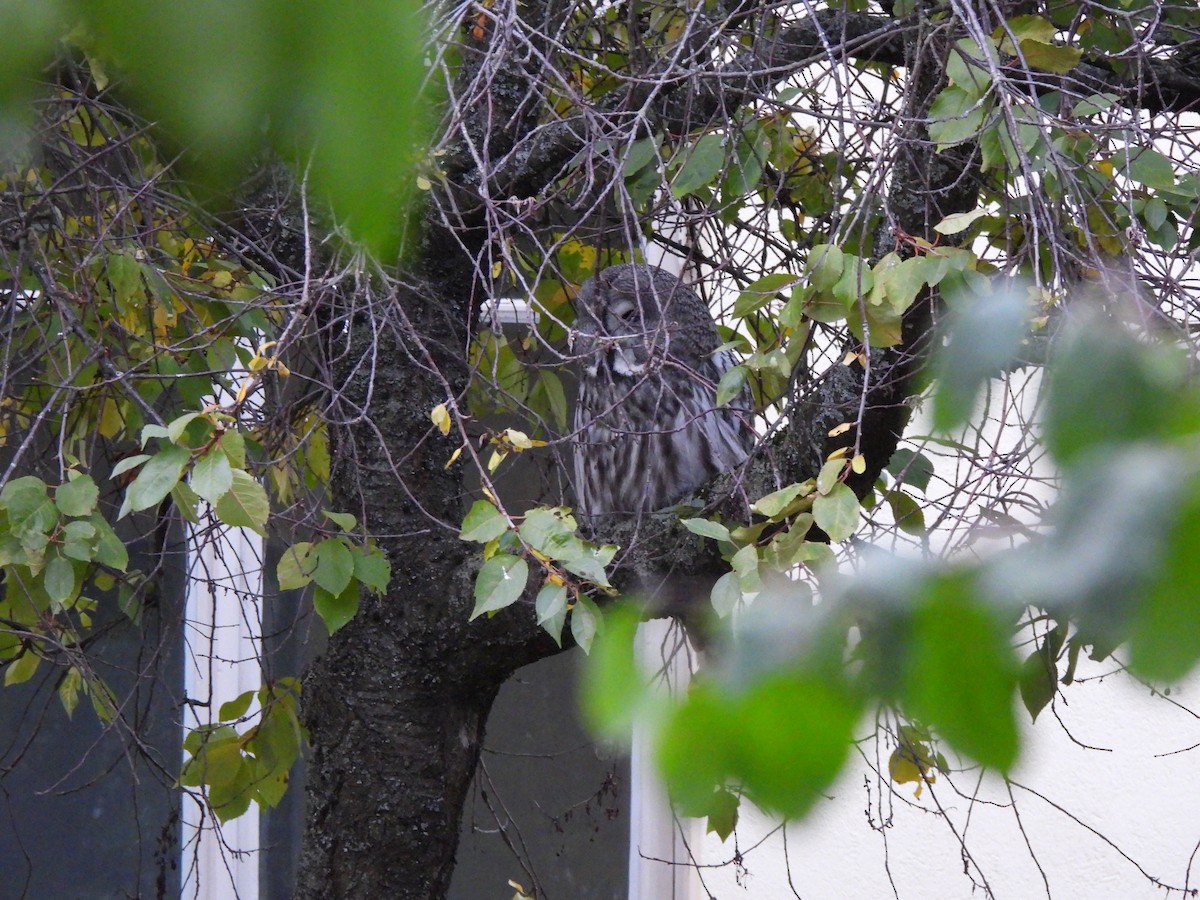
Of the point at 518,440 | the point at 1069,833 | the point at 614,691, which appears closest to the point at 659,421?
the point at 518,440

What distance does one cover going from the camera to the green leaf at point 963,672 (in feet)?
0.79

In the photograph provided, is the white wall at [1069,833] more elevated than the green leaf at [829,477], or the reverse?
the white wall at [1069,833]

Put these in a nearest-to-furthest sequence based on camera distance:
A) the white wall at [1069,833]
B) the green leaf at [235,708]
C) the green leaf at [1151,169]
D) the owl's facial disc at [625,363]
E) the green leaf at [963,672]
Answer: the green leaf at [963,672] → the green leaf at [1151,169] → the green leaf at [235,708] → the owl's facial disc at [625,363] → the white wall at [1069,833]

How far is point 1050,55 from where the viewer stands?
1.13 meters

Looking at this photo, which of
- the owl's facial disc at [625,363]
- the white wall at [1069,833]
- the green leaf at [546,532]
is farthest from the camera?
the white wall at [1069,833]

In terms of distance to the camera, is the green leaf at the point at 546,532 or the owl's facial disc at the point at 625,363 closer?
the green leaf at the point at 546,532

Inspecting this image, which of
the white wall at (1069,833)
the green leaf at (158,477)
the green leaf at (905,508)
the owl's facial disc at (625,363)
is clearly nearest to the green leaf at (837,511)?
the green leaf at (905,508)

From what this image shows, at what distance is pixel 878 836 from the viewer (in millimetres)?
2740

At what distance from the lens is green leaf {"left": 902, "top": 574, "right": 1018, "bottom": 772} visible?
241 millimetres

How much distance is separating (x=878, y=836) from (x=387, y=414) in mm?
1680

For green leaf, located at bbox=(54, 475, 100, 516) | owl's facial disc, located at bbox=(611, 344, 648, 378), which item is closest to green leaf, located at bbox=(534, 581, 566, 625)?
green leaf, located at bbox=(54, 475, 100, 516)

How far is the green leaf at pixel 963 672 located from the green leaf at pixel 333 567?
1078 millimetres

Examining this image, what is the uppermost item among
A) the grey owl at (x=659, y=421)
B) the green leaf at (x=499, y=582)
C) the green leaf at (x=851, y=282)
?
the grey owl at (x=659, y=421)

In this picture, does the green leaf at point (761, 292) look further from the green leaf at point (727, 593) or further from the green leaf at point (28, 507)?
the green leaf at point (28, 507)
